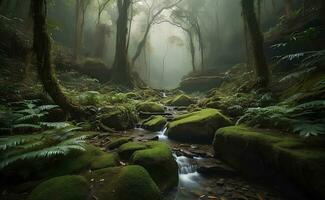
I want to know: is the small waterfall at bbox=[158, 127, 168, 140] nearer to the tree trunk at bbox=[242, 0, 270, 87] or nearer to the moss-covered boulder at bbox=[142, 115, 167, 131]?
the moss-covered boulder at bbox=[142, 115, 167, 131]

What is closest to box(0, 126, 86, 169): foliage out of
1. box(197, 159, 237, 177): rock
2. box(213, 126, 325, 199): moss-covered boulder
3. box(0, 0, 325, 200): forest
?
box(0, 0, 325, 200): forest

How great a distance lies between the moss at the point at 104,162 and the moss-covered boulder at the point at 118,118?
3014 millimetres

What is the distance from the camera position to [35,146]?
373cm

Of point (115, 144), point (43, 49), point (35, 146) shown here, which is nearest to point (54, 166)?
point (35, 146)

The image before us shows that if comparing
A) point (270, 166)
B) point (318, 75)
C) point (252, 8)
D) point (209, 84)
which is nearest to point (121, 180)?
point (270, 166)

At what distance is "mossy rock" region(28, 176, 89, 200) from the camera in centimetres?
286

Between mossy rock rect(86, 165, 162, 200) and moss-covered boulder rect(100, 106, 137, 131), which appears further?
moss-covered boulder rect(100, 106, 137, 131)

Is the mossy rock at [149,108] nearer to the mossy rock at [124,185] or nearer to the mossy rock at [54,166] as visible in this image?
the mossy rock at [54,166]

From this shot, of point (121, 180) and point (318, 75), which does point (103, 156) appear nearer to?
point (121, 180)

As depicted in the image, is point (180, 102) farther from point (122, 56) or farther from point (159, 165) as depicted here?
point (159, 165)

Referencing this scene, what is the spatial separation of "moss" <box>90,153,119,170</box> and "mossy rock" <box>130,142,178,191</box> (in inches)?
13.2

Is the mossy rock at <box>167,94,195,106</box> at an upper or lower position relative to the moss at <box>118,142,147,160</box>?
upper

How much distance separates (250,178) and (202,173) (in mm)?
953

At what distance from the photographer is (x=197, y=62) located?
158ft
